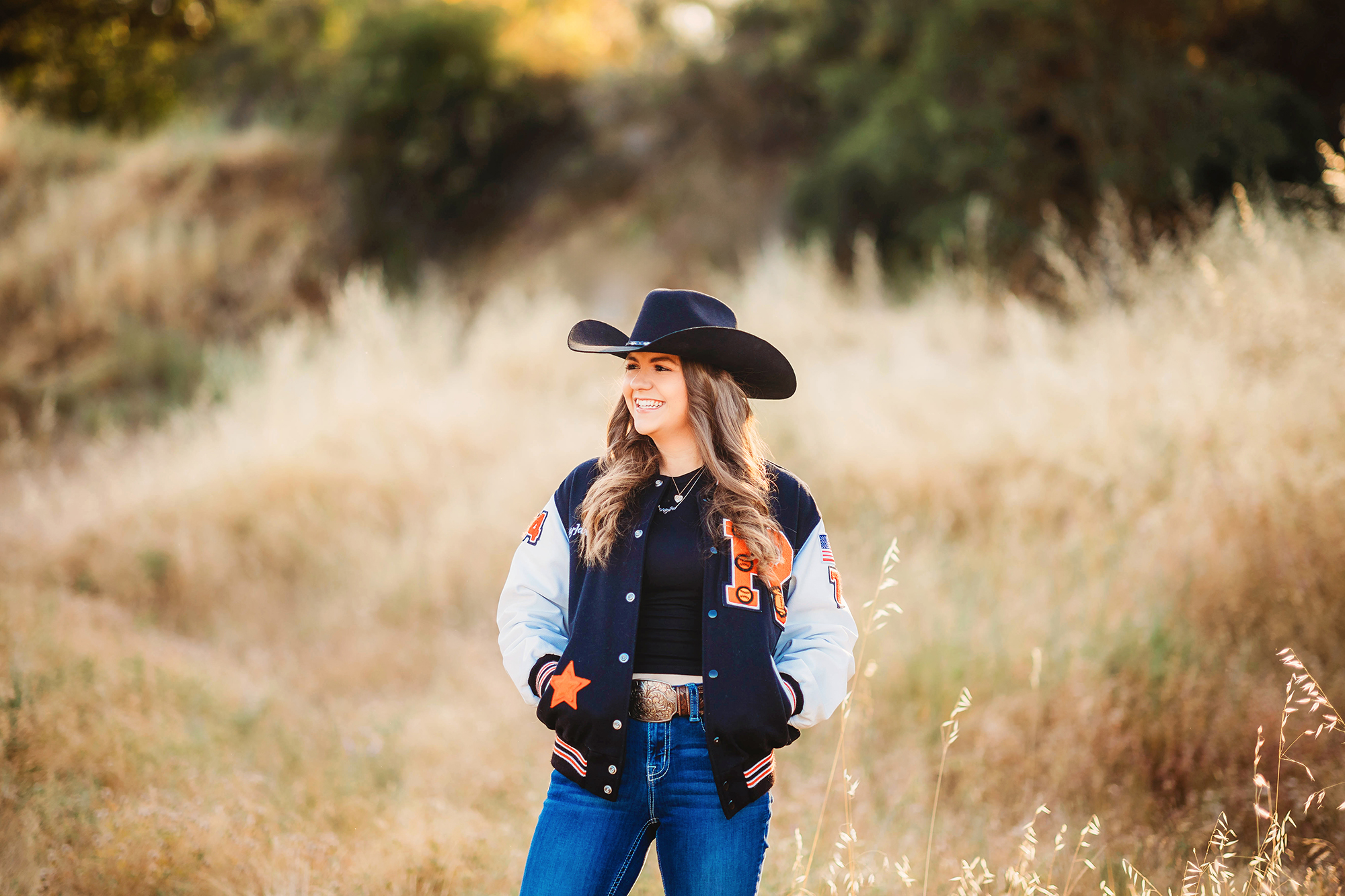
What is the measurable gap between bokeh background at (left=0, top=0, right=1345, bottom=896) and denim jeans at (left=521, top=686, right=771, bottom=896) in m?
0.64

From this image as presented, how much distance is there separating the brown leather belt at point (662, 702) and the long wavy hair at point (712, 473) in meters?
0.34

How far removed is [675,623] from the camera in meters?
2.20

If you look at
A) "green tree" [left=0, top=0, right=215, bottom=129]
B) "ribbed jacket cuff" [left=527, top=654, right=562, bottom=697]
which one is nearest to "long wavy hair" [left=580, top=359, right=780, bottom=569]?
"ribbed jacket cuff" [left=527, top=654, right=562, bottom=697]

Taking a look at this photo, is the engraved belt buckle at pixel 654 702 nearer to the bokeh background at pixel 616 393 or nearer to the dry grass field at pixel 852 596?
the bokeh background at pixel 616 393

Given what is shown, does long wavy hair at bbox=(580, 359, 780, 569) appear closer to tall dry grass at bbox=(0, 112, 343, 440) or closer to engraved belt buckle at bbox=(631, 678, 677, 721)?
engraved belt buckle at bbox=(631, 678, 677, 721)

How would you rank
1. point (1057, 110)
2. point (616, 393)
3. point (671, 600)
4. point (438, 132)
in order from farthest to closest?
1. point (438, 132)
2. point (1057, 110)
3. point (616, 393)
4. point (671, 600)

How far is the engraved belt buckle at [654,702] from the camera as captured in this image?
2107 mm

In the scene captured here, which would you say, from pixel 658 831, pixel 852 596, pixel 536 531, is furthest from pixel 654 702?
pixel 852 596

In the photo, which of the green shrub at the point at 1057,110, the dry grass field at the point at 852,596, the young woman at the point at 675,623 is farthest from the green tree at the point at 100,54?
the young woman at the point at 675,623

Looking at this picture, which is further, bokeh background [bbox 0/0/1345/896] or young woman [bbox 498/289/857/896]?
bokeh background [bbox 0/0/1345/896]

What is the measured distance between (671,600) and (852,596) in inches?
109

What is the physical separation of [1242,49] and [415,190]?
433 inches

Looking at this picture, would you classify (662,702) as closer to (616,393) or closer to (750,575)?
(750,575)

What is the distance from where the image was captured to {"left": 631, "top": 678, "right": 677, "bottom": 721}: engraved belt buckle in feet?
6.91
